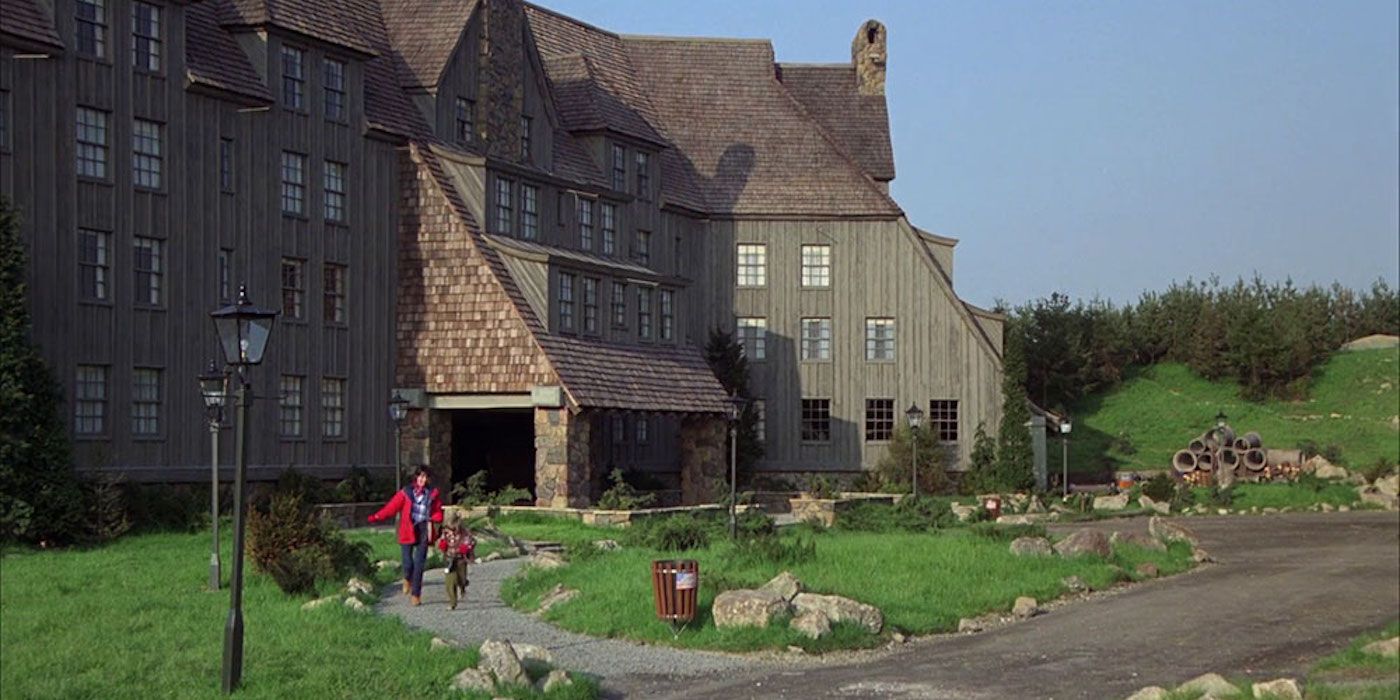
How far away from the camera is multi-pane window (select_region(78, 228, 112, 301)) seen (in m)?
32.8

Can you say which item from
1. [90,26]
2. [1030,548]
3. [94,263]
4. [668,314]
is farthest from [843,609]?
[668,314]

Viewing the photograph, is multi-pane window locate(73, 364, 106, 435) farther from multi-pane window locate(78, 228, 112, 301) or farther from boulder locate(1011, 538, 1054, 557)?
boulder locate(1011, 538, 1054, 557)

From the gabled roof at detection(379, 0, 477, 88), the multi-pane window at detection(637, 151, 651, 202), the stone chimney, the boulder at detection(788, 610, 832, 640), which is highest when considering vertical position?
the stone chimney

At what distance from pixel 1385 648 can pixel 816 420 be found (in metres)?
41.7

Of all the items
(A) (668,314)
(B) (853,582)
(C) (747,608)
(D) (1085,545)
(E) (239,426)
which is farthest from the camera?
(A) (668,314)

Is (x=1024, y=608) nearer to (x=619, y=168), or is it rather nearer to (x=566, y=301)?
(x=566, y=301)

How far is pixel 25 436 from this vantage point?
96.9 ft

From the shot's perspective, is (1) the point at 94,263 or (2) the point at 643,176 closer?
(1) the point at 94,263

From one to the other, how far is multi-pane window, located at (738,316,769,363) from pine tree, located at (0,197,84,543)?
2668 cm

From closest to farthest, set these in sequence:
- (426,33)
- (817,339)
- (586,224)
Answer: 1. (426,33)
2. (586,224)
3. (817,339)

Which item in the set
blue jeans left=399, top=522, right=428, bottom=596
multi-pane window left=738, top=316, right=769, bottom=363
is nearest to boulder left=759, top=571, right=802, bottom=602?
blue jeans left=399, top=522, right=428, bottom=596

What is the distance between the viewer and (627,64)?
58031mm

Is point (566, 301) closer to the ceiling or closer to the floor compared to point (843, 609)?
closer to the ceiling

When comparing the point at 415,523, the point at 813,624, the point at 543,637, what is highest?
the point at 415,523
